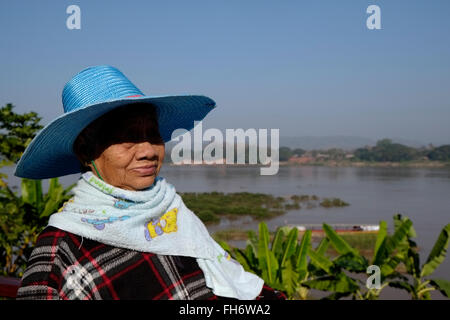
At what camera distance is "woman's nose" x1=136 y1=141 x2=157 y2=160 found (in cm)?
111

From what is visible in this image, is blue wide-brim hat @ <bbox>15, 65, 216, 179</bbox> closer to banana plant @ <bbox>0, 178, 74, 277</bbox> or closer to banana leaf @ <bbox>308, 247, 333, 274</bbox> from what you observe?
banana plant @ <bbox>0, 178, 74, 277</bbox>

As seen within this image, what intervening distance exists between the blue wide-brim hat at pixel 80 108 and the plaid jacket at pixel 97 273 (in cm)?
27

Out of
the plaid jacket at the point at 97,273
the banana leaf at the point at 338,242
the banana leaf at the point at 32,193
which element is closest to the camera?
the plaid jacket at the point at 97,273

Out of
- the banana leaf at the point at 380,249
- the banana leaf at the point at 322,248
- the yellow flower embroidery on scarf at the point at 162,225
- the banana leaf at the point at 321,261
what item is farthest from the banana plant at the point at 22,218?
the banana leaf at the point at 380,249

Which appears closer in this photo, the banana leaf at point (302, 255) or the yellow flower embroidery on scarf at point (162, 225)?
the yellow flower embroidery on scarf at point (162, 225)

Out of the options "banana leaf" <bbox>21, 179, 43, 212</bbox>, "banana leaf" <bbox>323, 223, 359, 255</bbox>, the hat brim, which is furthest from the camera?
"banana leaf" <bbox>323, 223, 359, 255</bbox>

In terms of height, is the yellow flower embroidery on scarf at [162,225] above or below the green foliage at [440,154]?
above

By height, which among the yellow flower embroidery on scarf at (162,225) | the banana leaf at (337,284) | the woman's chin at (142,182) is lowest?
the banana leaf at (337,284)

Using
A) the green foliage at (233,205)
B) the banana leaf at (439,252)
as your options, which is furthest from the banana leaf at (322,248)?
the green foliage at (233,205)

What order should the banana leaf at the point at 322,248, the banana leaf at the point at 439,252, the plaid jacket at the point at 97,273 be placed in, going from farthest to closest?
1. the banana leaf at the point at 322,248
2. the banana leaf at the point at 439,252
3. the plaid jacket at the point at 97,273

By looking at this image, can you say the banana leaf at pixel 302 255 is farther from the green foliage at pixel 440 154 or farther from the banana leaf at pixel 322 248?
the green foliage at pixel 440 154

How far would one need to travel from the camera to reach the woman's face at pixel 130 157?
3.59 feet

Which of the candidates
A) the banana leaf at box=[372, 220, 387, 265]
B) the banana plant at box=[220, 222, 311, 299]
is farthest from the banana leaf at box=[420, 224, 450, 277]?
the banana plant at box=[220, 222, 311, 299]

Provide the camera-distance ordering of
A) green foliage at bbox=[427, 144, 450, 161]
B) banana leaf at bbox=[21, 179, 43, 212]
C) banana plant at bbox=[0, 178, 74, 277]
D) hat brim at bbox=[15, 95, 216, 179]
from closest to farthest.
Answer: hat brim at bbox=[15, 95, 216, 179] → banana plant at bbox=[0, 178, 74, 277] → banana leaf at bbox=[21, 179, 43, 212] → green foliage at bbox=[427, 144, 450, 161]
